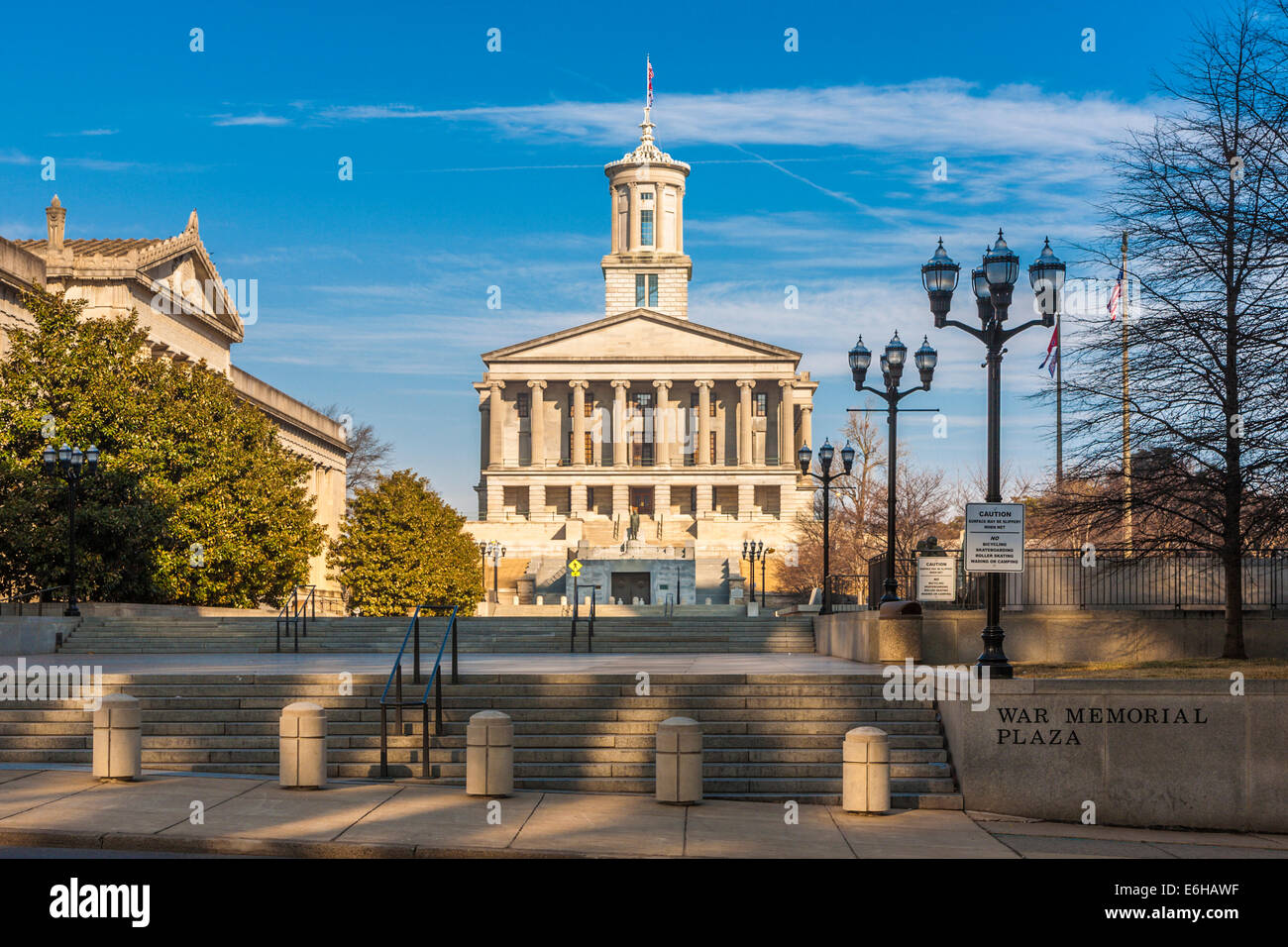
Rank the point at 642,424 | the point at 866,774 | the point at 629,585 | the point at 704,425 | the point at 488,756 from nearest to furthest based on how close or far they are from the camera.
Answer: the point at 866,774, the point at 488,756, the point at 629,585, the point at 704,425, the point at 642,424

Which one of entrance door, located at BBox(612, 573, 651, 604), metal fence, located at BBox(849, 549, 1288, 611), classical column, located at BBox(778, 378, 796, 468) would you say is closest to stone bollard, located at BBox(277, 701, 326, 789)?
metal fence, located at BBox(849, 549, 1288, 611)

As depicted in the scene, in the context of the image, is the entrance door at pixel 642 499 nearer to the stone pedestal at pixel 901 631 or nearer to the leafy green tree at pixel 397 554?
the leafy green tree at pixel 397 554

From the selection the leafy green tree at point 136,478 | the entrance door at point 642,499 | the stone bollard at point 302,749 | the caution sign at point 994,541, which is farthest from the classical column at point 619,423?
the stone bollard at point 302,749

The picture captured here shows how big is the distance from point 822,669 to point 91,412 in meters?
26.9

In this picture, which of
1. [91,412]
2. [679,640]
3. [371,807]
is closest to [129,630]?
[91,412]

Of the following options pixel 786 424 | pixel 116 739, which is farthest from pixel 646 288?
pixel 116 739

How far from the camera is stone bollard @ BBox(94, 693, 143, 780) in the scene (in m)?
16.4

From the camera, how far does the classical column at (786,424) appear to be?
387ft

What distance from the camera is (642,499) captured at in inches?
4815

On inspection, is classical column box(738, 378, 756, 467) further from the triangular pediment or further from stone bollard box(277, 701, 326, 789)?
stone bollard box(277, 701, 326, 789)

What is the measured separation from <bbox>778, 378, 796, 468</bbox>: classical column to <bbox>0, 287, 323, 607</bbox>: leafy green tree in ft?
234

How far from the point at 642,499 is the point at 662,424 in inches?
270

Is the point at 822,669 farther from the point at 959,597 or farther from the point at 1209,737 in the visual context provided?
the point at 1209,737

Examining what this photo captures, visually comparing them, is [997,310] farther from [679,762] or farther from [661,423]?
[661,423]
